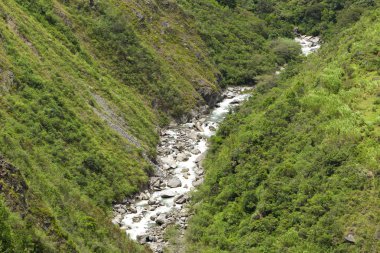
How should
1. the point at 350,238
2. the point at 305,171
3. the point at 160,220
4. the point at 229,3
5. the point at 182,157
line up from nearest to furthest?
the point at 350,238, the point at 305,171, the point at 160,220, the point at 182,157, the point at 229,3

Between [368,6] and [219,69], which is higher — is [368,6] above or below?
above

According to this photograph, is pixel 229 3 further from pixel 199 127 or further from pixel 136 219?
pixel 136 219

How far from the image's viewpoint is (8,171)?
42469 mm

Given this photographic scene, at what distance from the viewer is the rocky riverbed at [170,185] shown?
60.9 m

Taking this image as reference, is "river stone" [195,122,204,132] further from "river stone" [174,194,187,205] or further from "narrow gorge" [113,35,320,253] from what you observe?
"river stone" [174,194,187,205]

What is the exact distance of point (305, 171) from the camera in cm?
5556

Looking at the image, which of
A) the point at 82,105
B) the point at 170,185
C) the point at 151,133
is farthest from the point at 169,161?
the point at 82,105

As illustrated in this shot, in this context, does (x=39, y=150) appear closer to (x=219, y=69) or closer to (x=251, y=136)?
(x=251, y=136)

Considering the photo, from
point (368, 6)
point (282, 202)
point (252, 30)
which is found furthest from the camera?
point (252, 30)

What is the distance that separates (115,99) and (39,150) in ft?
84.4

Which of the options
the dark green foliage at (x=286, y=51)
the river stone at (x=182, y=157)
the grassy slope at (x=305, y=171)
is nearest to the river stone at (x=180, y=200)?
the grassy slope at (x=305, y=171)

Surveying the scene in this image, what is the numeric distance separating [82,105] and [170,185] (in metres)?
15.9

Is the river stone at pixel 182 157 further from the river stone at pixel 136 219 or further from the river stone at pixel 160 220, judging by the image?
the river stone at pixel 136 219

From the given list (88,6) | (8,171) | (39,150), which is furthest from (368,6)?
(8,171)
